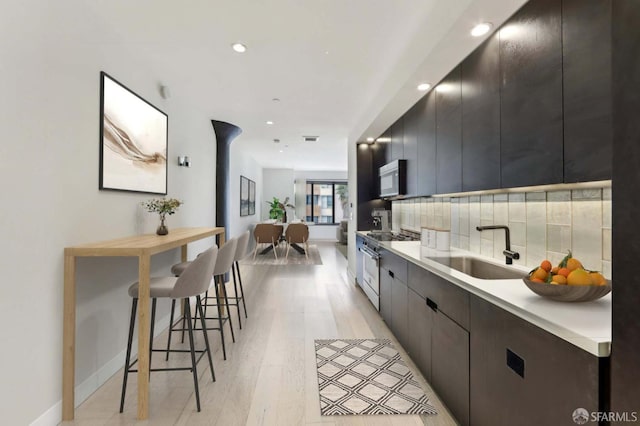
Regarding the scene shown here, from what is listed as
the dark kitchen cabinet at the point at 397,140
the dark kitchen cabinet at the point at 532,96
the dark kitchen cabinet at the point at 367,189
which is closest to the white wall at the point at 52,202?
the dark kitchen cabinet at the point at 532,96

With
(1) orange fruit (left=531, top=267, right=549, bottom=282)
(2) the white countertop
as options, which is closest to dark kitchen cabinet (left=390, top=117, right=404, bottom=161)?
(2) the white countertop

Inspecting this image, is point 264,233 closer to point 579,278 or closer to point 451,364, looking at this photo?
point 451,364

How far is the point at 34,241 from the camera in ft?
5.59

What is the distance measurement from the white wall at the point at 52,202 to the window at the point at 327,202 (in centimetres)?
963

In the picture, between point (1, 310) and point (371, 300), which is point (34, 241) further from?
point (371, 300)

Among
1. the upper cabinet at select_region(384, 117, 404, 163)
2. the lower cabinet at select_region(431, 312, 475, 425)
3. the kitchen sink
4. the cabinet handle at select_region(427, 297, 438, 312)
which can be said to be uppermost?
the upper cabinet at select_region(384, 117, 404, 163)

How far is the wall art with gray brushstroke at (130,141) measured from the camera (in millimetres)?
2305

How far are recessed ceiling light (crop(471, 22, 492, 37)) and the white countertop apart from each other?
4.66ft

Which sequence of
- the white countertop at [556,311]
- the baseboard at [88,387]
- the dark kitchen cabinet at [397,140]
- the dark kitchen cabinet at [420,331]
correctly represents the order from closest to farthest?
the white countertop at [556,311] → the baseboard at [88,387] → the dark kitchen cabinet at [420,331] → the dark kitchen cabinet at [397,140]

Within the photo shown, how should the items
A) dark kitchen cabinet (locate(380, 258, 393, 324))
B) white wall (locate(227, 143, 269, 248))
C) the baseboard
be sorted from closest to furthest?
the baseboard, dark kitchen cabinet (locate(380, 258, 393, 324)), white wall (locate(227, 143, 269, 248))

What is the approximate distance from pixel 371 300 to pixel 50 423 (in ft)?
9.95

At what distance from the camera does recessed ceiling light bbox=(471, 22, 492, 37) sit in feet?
6.03

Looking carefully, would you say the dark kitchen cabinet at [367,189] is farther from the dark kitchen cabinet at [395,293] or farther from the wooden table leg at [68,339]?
the wooden table leg at [68,339]

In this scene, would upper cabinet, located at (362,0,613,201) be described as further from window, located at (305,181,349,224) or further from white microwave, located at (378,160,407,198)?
window, located at (305,181,349,224)
